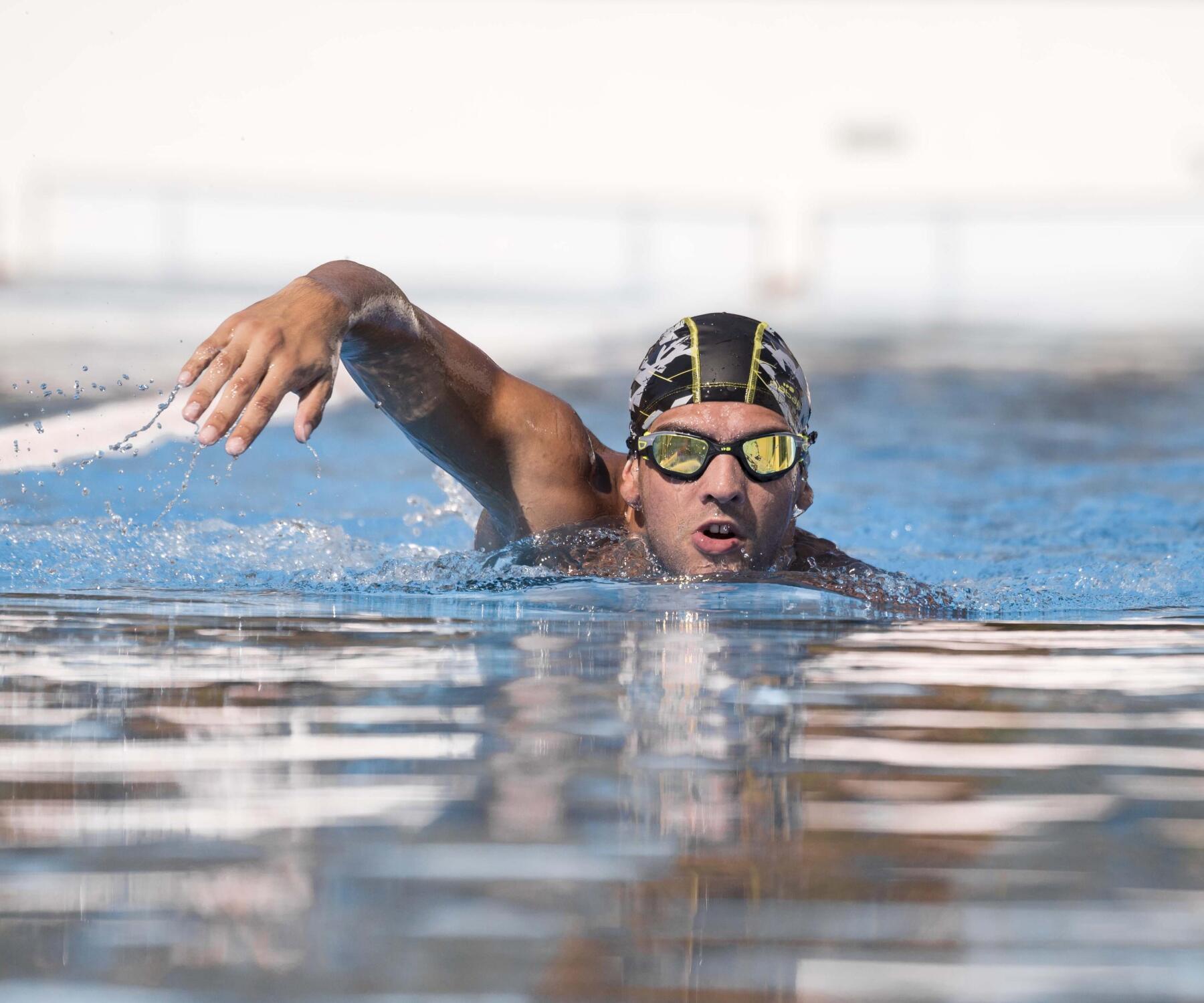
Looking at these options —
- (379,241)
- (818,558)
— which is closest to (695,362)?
(818,558)

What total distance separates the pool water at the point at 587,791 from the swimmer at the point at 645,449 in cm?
26

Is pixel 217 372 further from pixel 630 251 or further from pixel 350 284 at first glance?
pixel 630 251

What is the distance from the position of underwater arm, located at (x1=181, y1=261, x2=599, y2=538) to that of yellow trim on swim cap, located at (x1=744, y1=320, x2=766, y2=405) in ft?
1.23

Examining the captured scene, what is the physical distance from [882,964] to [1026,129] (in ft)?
57.3

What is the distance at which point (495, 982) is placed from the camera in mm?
828

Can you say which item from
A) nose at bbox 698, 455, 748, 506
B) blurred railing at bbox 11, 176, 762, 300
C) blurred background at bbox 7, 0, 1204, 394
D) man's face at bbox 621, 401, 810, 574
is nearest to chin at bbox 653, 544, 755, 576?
man's face at bbox 621, 401, 810, 574

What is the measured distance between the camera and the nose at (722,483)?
2.97 metres

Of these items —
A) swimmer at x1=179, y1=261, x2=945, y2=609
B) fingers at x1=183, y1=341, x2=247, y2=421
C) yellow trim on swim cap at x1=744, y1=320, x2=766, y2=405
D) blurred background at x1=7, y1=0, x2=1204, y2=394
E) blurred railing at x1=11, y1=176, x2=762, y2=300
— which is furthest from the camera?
blurred background at x1=7, y1=0, x2=1204, y2=394

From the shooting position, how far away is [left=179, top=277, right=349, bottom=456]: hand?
2.12 m

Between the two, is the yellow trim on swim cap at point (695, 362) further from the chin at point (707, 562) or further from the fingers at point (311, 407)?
the fingers at point (311, 407)

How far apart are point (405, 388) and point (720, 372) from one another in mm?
668

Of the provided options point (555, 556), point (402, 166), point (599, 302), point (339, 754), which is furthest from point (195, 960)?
point (402, 166)

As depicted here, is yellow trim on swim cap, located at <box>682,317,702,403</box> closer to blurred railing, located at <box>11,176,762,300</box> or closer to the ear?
the ear

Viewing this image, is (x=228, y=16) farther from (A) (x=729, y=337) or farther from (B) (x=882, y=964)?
(B) (x=882, y=964)
